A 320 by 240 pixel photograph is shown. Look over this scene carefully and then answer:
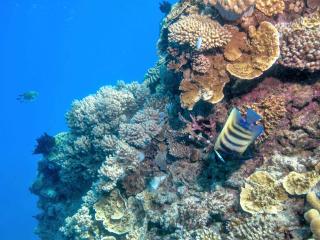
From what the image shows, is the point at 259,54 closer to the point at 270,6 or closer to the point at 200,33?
the point at 270,6

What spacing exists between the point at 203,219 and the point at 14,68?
12828 centimetres

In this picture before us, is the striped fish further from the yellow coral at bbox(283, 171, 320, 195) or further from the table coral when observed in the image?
the table coral

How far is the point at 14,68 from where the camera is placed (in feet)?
394

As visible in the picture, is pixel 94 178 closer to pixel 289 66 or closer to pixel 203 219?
pixel 203 219

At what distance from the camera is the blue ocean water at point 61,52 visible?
318ft

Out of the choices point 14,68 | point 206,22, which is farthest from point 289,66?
point 14,68

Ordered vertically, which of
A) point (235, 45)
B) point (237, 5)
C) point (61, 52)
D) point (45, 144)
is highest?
point (61, 52)

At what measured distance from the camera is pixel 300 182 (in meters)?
4.18

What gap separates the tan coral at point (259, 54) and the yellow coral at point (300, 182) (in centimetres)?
151

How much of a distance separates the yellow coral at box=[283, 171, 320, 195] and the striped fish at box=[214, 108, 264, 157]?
1.29 metres

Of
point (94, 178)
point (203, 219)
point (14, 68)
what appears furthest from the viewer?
point (14, 68)

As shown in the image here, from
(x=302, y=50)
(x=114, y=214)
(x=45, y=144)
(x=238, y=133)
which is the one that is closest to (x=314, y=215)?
(x=238, y=133)

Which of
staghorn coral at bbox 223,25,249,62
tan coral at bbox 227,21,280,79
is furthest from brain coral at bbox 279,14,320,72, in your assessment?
staghorn coral at bbox 223,25,249,62

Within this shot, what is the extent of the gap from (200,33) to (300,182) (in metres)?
2.60
